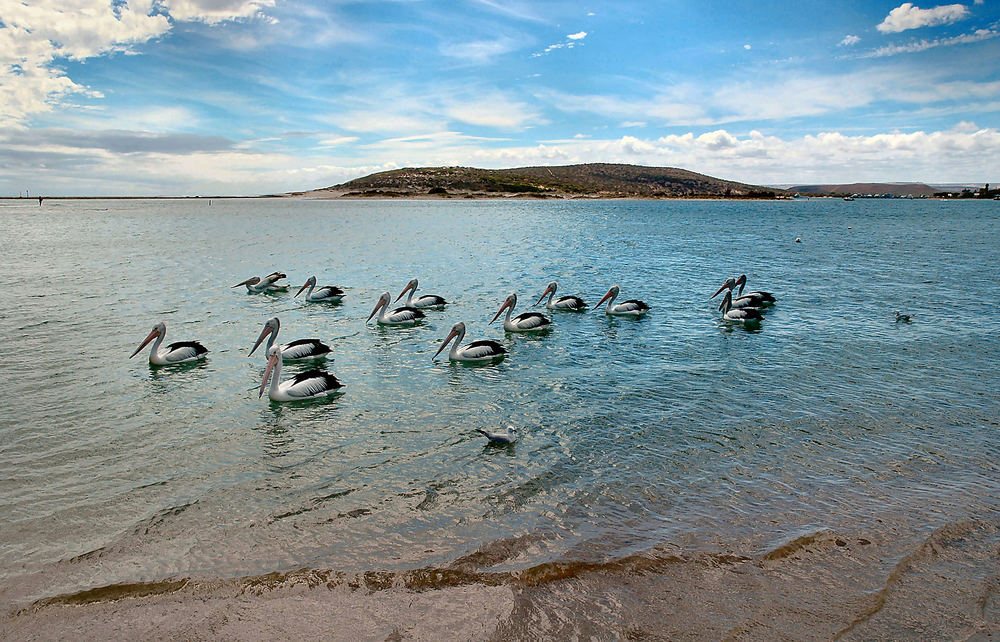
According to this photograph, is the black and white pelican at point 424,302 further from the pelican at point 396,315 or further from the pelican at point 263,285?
the pelican at point 263,285

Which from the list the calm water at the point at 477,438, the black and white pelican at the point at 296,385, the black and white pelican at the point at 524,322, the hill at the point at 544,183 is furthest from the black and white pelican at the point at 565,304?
the hill at the point at 544,183

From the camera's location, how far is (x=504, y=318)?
15.7m

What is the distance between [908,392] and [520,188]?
494ft

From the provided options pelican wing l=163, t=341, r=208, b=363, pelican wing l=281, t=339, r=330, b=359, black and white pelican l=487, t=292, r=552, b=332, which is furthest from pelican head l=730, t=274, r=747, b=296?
pelican wing l=163, t=341, r=208, b=363

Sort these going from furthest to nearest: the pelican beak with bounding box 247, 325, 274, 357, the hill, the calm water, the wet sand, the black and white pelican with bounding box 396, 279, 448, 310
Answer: the hill → the black and white pelican with bounding box 396, 279, 448, 310 → the pelican beak with bounding box 247, 325, 274, 357 → the calm water → the wet sand

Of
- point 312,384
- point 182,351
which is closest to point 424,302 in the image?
point 182,351

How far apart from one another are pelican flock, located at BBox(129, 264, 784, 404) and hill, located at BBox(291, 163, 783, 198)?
136 m

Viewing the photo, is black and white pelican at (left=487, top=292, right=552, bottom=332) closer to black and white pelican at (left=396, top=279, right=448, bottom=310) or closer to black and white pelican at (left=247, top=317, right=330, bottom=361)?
black and white pelican at (left=396, top=279, right=448, bottom=310)

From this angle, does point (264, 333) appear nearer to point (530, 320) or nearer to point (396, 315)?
point (396, 315)

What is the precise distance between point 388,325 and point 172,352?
5094mm

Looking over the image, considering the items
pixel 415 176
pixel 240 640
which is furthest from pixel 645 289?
pixel 415 176

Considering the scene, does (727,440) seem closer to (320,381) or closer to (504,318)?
(320,381)

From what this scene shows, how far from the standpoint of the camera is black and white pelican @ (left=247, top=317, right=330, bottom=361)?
39.1 ft

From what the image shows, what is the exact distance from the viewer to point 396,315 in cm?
1523
